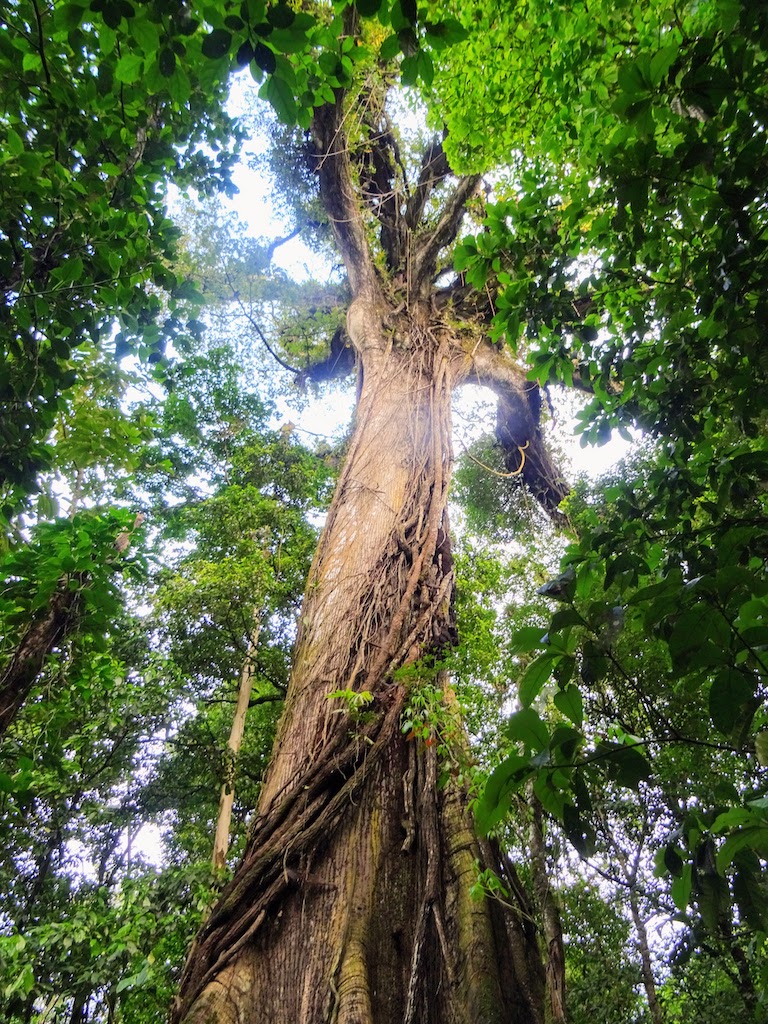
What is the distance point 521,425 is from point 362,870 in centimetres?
721

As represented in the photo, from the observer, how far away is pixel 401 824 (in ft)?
8.38

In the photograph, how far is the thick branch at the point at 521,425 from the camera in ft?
24.8

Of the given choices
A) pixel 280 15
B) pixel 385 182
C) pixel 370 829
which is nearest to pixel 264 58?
pixel 280 15

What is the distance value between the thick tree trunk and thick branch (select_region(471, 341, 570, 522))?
4.37 m

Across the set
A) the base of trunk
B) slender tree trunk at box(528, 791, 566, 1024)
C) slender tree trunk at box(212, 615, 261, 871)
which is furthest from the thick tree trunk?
slender tree trunk at box(212, 615, 261, 871)

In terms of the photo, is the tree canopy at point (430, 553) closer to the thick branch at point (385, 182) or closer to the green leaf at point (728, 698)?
the green leaf at point (728, 698)

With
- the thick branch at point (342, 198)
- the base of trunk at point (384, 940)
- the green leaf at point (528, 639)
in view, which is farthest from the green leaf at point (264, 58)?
the thick branch at point (342, 198)

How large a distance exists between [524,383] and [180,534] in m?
4.62

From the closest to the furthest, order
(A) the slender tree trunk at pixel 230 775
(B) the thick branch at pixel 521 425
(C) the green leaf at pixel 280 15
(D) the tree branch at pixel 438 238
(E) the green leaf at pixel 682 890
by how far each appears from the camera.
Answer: (E) the green leaf at pixel 682 890 → (C) the green leaf at pixel 280 15 → (A) the slender tree trunk at pixel 230 775 → (D) the tree branch at pixel 438 238 → (B) the thick branch at pixel 521 425

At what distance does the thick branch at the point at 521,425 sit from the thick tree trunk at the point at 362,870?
437cm

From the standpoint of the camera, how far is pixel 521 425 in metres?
8.70

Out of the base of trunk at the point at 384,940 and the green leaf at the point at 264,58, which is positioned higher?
the green leaf at the point at 264,58

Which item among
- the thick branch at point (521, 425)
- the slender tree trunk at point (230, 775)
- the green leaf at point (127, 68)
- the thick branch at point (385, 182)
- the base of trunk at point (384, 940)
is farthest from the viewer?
the thick branch at point (385, 182)

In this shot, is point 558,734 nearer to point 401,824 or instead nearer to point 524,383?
point 401,824
